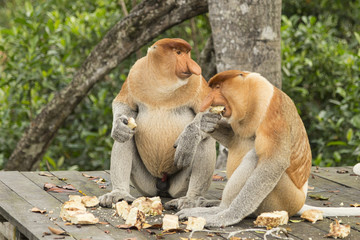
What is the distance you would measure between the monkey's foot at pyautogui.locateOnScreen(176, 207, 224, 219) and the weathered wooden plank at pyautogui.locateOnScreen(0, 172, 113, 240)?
523mm

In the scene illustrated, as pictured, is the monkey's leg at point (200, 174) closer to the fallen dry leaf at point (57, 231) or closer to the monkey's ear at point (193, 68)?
the monkey's ear at point (193, 68)

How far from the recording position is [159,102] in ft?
12.8

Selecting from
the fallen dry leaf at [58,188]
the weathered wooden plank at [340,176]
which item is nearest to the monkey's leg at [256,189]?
the fallen dry leaf at [58,188]

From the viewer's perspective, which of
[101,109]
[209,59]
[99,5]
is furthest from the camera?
[99,5]

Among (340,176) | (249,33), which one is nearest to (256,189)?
(340,176)

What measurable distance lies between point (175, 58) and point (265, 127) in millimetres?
729

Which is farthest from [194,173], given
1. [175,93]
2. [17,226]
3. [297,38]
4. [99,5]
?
[99,5]

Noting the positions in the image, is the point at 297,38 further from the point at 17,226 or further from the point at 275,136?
the point at 17,226

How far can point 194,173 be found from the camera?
3.95 meters

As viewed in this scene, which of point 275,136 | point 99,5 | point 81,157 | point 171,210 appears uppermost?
point 99,5

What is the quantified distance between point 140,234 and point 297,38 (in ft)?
14.9

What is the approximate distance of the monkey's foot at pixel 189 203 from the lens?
3.84 metres

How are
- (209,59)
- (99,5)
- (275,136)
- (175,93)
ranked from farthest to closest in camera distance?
1. (99,5)
2. (209,59)
3. (175,93)
4. (275,136)

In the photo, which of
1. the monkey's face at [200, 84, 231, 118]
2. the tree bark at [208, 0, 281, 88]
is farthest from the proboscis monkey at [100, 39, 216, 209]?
the tree bark at [208, 0, 281, 88]
